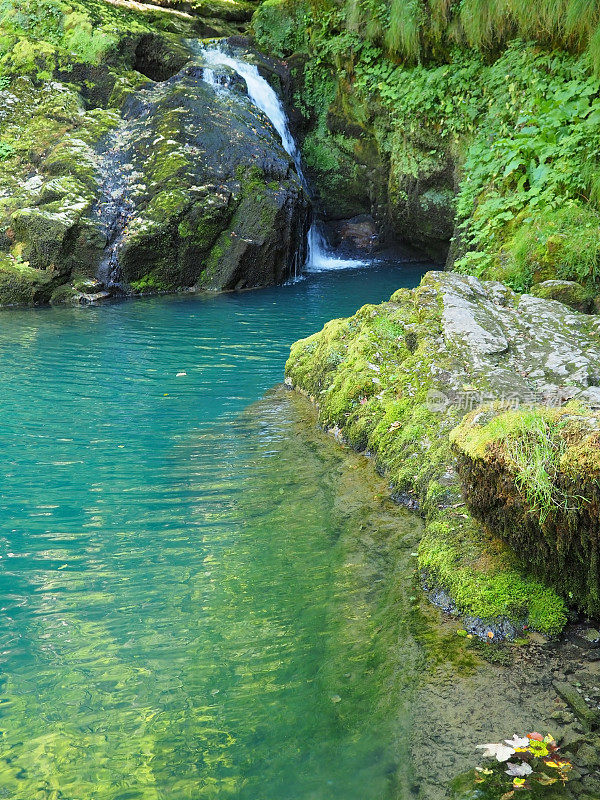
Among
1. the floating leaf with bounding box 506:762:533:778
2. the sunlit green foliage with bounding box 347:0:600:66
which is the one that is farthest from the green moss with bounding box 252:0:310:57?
the floating leaf with bounding box 506:762:533:778

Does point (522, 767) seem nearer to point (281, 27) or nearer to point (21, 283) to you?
point (21, 283)

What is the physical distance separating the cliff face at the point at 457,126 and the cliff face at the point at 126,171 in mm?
2045

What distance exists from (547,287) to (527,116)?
401 cm

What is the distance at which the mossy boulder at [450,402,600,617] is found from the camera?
3.05 metres

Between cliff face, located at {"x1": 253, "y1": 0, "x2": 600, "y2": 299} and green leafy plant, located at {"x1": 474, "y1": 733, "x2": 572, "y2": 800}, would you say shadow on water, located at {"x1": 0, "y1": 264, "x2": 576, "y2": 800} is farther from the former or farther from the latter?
cliff face, located at {"x1": 253, "y1": 0, "x2": 600, "y2": 299}

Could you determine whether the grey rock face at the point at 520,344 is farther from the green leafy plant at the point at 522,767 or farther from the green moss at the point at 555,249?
the green leafy plant at the point at 522,767

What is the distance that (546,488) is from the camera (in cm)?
307

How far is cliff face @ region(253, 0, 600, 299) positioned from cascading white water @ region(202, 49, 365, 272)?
57 cm

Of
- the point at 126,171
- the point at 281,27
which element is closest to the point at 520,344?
the point at 126,171

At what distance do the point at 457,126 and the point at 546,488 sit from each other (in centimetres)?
1195

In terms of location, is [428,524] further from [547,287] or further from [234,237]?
[234,237]

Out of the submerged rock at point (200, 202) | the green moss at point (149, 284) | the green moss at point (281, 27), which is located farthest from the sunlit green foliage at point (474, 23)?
the green moss at point (149, 284)

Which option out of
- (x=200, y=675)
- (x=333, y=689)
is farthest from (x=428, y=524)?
(x=200, y=675)

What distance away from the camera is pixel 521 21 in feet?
34.4
